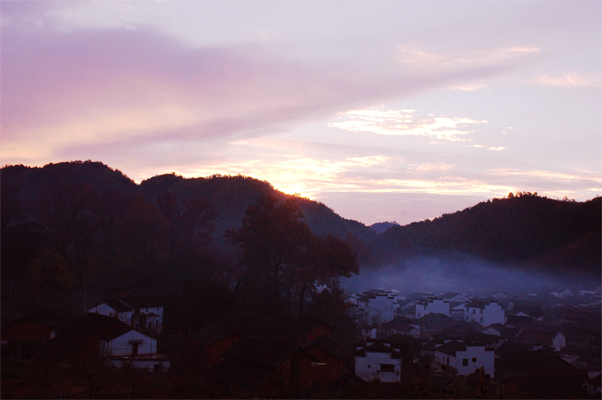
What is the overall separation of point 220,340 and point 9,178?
2356 inches

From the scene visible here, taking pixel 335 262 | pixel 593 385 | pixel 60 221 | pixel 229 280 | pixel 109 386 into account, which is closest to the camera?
pixel 109 386

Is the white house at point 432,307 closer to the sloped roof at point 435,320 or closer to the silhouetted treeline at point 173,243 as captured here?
the sloped roof at point 435,320

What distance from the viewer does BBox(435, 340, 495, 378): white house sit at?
78.7 ft

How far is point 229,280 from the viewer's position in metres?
34.4

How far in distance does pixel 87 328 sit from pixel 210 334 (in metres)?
6.23

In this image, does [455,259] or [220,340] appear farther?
[455,259]

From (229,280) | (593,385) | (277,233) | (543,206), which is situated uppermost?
(543,206)

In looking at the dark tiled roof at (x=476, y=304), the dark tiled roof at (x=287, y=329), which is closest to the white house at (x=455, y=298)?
the dark tiled roof at (x=476, y=304)

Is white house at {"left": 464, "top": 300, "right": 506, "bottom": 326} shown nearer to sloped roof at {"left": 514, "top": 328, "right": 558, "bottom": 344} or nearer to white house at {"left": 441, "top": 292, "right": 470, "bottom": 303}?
white house at {"left": 441, "top": 292, "right": 470, "bottom": 303}

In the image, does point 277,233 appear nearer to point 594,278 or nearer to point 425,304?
point 425,304

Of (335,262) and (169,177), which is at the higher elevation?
(169,177)

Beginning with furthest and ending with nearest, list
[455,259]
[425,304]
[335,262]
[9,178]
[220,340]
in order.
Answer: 1. [455,259]
2. [9,178]
3. [425,304]
4. [335,262]
5. [220,340]

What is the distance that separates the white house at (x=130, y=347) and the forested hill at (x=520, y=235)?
53964 millimetres

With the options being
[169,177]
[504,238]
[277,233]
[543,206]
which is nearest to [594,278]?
[504,238]
